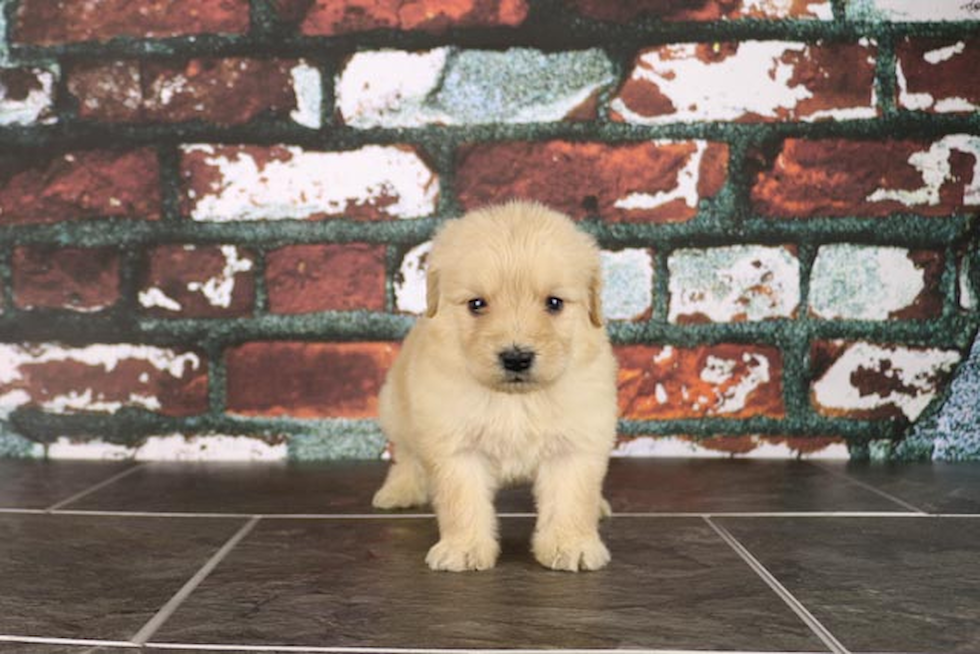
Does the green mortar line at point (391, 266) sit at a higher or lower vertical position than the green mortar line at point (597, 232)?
lower

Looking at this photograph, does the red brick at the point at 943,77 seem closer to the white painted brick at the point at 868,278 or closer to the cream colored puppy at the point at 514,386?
the white painted brick at the point at 868,278

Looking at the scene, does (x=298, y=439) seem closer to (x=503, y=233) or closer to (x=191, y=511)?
(x=191, y=511)

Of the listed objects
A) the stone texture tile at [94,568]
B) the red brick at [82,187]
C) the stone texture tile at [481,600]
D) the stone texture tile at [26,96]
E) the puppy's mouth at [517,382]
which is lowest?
the stone texture tile at [94,568]

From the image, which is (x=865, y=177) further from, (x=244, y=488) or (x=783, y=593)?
(x=244, y=488)

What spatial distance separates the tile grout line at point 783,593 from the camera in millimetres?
1000

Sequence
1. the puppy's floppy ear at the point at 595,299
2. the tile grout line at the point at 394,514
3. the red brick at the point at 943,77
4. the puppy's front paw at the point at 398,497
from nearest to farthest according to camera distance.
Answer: the puppy's floppy ear at the point at 595,299, the tile grout line at the point at 394,514, the puppy's front paw at the point at 398,497, the red brick at the point at 943,77

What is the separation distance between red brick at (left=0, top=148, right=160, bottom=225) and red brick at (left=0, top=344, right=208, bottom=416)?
312mm

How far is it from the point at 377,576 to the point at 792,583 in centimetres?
56

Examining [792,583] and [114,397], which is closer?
[792,583]

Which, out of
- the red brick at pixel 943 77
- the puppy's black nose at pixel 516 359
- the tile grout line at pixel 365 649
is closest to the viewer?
the tile grout line at pixel 365 649

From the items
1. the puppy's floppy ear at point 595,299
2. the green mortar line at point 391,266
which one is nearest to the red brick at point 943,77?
the puppy's floppy ear at point 595,299

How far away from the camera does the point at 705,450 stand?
213 cm

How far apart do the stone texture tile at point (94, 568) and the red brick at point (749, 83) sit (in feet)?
4.20

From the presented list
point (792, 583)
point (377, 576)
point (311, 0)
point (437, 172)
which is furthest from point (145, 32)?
point (792, 583)
